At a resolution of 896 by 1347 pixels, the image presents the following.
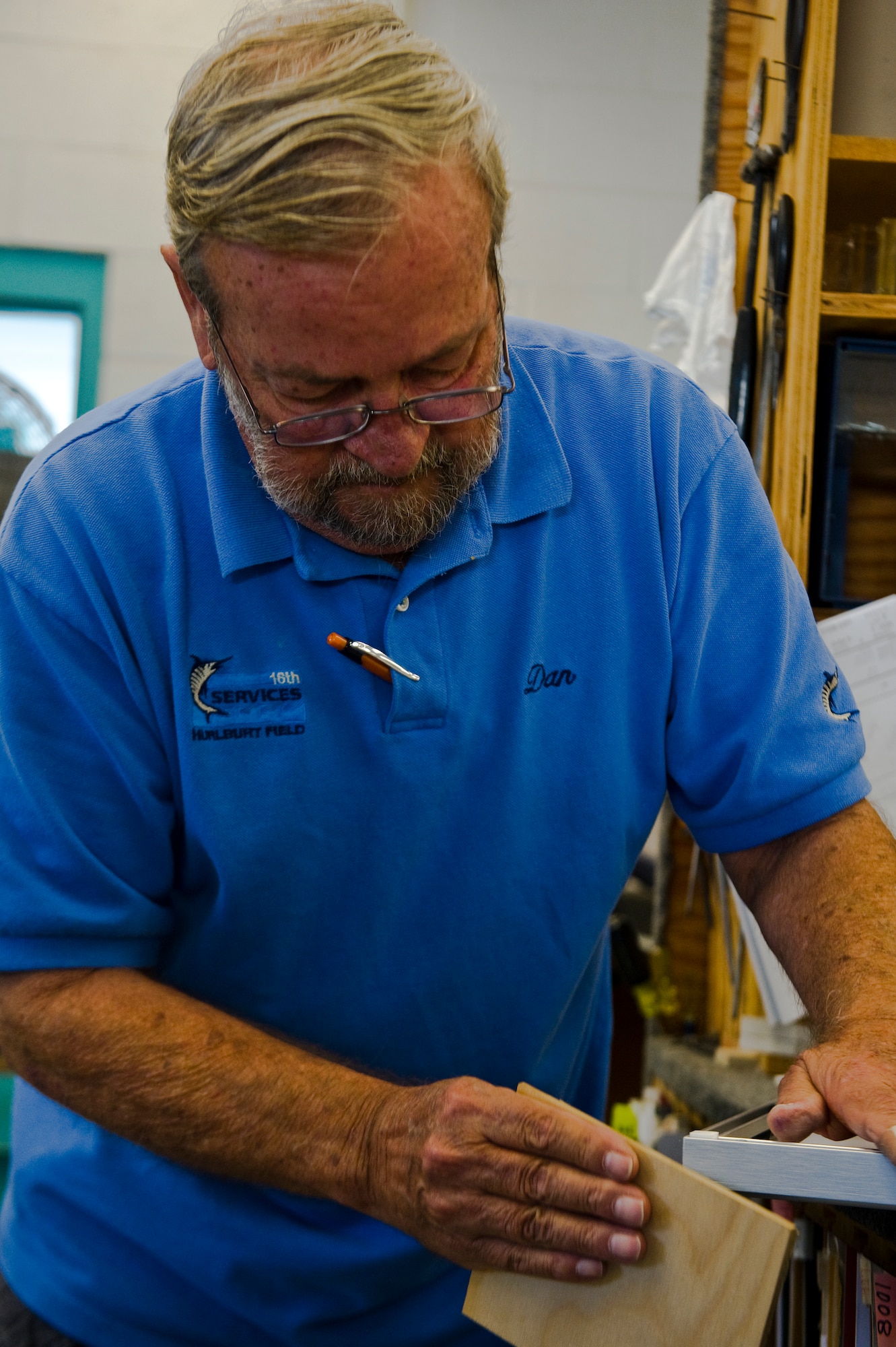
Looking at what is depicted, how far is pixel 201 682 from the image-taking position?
0.87 metres

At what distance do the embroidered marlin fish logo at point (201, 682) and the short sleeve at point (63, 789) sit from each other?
1.8 inches

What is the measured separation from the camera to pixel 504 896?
2.98 ft

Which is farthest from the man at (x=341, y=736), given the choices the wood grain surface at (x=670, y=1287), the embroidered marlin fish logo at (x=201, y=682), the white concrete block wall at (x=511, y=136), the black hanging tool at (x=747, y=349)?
the white concrete block wall at (x=511, y=136)

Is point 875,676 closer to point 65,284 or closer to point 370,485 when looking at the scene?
point 370,485

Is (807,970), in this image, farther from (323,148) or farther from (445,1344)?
(323,148)

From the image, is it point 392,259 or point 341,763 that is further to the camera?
point 341,763

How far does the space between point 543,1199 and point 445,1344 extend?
0.38 m

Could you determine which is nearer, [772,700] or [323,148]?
[323,148]

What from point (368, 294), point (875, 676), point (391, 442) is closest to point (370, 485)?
point (391, 442)

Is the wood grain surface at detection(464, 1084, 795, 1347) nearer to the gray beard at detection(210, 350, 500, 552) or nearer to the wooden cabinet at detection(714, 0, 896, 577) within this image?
the gray beard at detection(210, 350, 500, 552)

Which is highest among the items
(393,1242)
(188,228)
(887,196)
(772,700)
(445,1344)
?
(887,196)

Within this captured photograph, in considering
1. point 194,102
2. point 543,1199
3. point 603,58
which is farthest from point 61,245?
point 543,1199

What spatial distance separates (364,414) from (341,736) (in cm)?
24

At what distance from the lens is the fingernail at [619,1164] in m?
0.64
